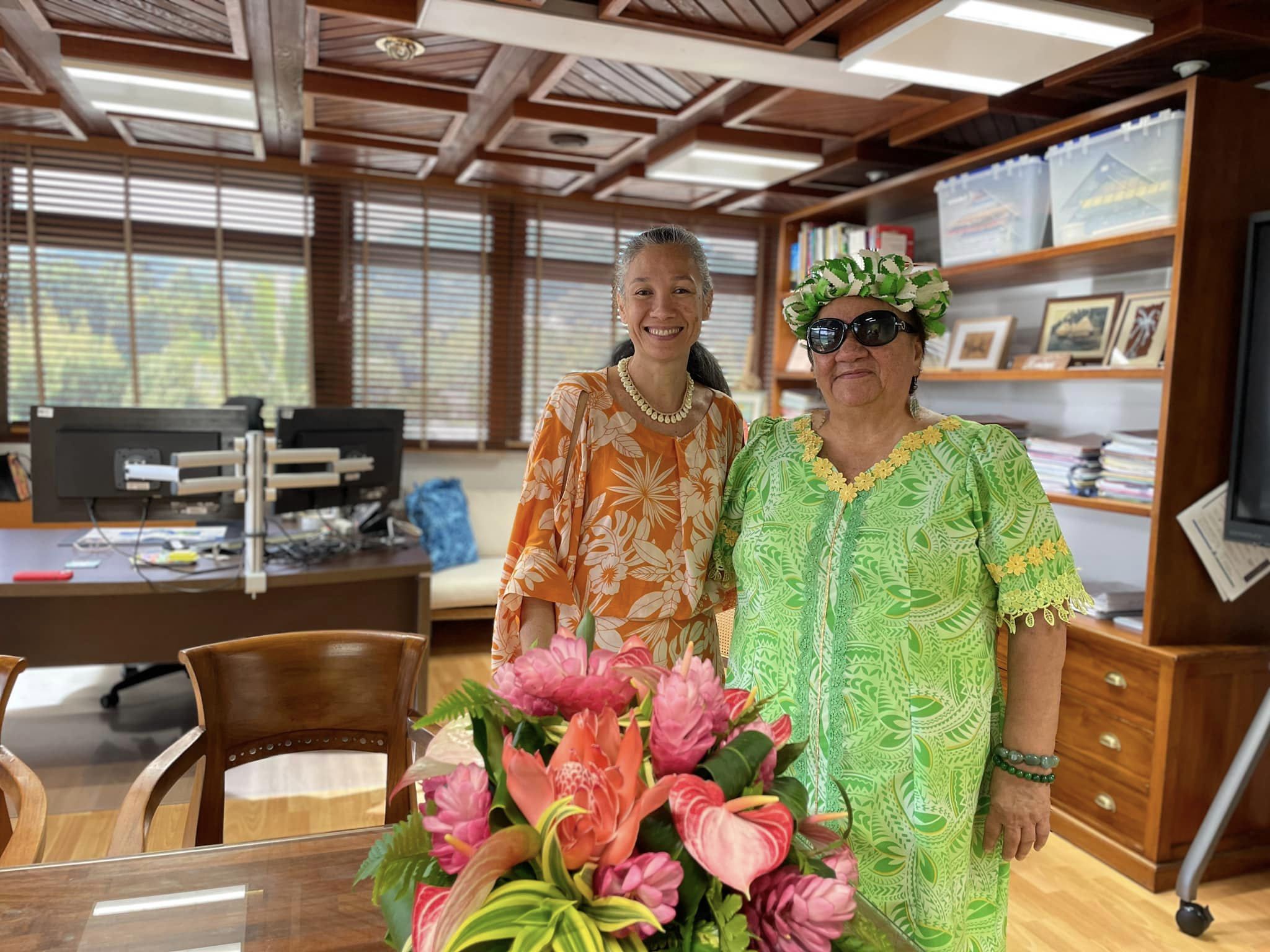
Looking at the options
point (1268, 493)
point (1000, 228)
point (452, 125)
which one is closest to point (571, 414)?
point (1268, 493)

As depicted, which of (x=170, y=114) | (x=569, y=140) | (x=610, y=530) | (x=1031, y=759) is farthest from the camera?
(x=569, y=140)

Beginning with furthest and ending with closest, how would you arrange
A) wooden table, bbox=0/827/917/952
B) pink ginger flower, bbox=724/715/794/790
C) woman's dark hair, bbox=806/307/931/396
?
woman's dark hair, bbox=806/307/931/396 < wooden table, bbox=0/827/917/952 < pink ginger flower, bbox=724/715/794/790

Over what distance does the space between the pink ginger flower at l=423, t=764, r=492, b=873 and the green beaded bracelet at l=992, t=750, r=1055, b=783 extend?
1109 mm

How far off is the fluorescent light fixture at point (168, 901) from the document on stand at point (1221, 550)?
2712 mm

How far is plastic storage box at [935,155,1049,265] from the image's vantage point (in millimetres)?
3291

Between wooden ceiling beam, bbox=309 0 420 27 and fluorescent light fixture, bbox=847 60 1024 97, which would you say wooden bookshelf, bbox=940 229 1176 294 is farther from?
wooden ceiling beam, bbox=309 0 420 27

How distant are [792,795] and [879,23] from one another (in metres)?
2.51

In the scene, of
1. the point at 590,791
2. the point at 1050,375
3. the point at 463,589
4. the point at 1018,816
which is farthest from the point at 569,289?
the point at 590,791

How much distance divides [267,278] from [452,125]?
1.87 m

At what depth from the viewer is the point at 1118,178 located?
290 cm

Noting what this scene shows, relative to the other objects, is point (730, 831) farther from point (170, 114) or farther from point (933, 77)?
point (170, 114)

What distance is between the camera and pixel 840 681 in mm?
1428

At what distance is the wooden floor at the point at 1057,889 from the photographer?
2.49m

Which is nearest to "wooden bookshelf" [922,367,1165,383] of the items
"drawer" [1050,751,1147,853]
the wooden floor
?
"drawer" [1050,751,1147,853]
